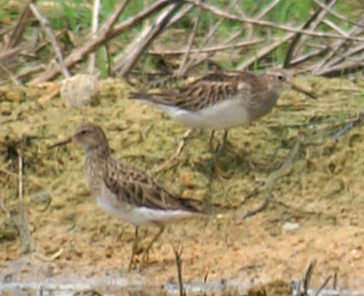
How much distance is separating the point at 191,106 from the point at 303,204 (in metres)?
1.01

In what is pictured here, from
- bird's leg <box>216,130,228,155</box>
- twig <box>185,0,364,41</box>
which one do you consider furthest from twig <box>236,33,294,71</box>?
bird's leg <box>216,130,228,155</box>

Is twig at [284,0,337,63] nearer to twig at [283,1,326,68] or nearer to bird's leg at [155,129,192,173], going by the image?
twig at [283,1,326,68]

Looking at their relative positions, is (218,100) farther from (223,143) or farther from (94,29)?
(94,29)

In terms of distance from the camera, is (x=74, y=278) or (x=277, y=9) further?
(x=277, y=9)

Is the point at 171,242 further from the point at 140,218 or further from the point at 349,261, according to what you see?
the point at 349,261

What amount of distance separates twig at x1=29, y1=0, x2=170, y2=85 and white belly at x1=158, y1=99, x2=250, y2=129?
0.81m

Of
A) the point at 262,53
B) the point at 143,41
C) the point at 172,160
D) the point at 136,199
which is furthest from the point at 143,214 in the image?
the point at 262,53

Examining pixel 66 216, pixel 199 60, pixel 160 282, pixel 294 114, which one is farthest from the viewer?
pixel 199 60

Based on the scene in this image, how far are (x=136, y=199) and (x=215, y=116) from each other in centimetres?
123

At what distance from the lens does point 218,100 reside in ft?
33.6

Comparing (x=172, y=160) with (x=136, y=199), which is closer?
(x=136, y=199)

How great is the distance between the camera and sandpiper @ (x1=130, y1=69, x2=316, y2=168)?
10.1 m

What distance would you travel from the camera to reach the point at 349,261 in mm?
9070

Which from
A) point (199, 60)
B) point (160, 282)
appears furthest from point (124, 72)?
point (160, 282)
